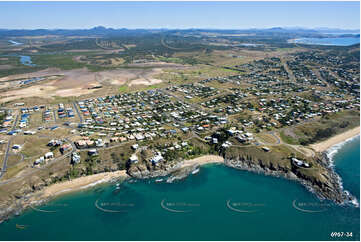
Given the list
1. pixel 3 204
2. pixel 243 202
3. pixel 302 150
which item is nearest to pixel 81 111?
pixel 3 204

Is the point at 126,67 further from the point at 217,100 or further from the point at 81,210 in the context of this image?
the point at 81,210

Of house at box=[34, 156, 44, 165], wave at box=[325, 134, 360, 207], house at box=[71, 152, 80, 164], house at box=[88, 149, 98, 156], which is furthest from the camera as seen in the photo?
house at box=[88, 149, 98, 156]

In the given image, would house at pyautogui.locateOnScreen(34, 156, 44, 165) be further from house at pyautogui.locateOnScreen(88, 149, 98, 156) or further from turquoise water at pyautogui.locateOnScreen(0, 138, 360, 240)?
turquoise water at pyautogui.locateOnScreen(0, 138, 360, 240)

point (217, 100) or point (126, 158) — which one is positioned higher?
point (217, 100)

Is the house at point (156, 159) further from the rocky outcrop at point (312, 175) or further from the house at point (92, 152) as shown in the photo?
the rocky outcrop at point (312, 175)

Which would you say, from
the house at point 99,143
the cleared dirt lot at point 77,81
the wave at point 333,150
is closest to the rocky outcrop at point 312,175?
the wave at point 333,150

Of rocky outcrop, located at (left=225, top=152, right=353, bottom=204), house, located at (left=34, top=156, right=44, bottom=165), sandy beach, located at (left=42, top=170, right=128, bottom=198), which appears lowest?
sandy beach, located at (left=42, top=170, right=128, bottom=198)

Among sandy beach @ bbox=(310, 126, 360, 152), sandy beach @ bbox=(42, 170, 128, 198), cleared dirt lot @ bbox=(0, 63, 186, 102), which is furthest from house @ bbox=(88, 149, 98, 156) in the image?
cleared dirt lot @ bbox=(0, 63, 186, 102)

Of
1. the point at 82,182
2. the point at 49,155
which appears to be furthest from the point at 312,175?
the point at 49,155
